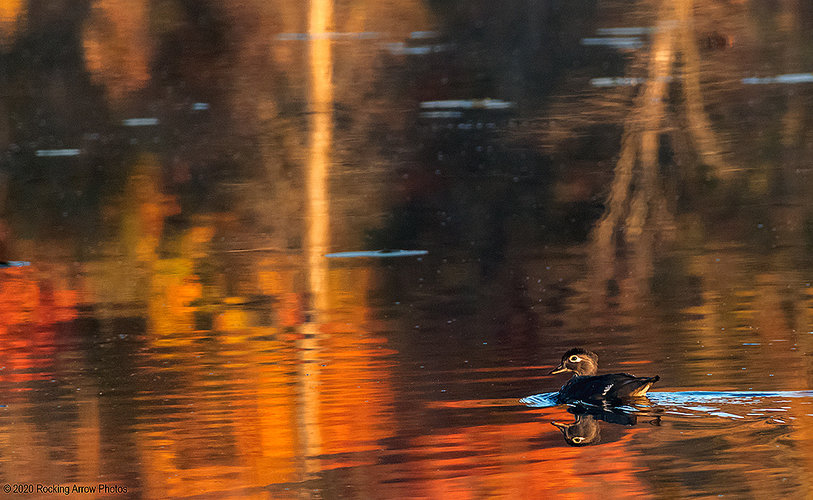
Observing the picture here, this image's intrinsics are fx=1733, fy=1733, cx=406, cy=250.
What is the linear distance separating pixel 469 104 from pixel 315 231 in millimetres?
8341

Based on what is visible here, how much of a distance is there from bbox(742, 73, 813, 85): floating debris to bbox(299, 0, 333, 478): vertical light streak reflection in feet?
18.3

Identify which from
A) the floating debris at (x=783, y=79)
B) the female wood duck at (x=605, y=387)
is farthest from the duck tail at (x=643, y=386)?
the floating debris at (x=783, y=79)

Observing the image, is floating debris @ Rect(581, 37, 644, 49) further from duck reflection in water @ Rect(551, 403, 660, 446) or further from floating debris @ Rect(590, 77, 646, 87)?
duck reflection in water @ Rect(551, 403, 660, 446)

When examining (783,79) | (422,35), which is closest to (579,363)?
(783,79)

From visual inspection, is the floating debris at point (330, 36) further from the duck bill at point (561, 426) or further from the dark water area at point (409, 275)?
the duck bill at point (561, 426)

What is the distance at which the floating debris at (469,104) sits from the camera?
848 inches

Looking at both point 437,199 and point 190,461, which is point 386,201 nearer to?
point 437,199

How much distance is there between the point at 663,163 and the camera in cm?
1652

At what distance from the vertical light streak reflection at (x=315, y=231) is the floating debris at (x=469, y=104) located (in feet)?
4.21

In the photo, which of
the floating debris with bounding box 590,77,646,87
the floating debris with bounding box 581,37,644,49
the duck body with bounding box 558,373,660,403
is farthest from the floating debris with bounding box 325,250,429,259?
the floating debris with bounding box 581,37,644,49

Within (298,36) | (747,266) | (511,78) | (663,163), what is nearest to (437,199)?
(663,163)

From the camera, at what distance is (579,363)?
8266 millimetres

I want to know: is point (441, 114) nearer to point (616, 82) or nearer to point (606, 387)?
point (616, 82)

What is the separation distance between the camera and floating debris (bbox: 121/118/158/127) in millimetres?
21312
